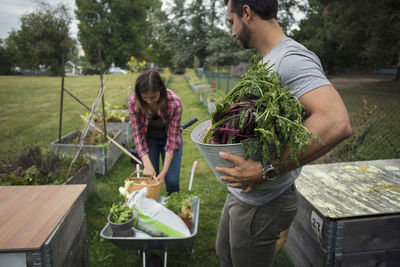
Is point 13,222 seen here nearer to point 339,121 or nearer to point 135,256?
point 135,256

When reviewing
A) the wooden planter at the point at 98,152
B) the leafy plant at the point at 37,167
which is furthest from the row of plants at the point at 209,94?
the leafy plant at the point at 37,167

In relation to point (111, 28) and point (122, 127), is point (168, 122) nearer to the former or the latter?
point (122, 127)

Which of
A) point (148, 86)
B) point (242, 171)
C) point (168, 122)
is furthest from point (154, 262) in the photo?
point (242, 171)

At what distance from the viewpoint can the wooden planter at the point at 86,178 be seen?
3.26 metres

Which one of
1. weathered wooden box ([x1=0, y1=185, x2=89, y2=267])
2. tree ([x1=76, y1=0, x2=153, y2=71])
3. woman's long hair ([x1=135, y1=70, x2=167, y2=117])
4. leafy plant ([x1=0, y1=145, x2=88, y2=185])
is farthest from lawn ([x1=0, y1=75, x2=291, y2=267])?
tree ([x1=76, y1=0, x2=153, y2=71])

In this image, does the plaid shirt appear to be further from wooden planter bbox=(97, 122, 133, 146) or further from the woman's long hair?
wooden planter bbox=(97, 122, 133, 146)

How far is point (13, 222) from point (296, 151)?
1.57 meters

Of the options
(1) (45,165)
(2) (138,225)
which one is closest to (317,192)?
→ (2) (138,225)

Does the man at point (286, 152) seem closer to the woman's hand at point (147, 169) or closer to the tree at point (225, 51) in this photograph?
the woman's hand at point (147, 169)

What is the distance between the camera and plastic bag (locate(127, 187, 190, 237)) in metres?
2.15

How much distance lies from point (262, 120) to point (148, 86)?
173 centimetres

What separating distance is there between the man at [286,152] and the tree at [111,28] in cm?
3374

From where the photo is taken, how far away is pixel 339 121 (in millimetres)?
975

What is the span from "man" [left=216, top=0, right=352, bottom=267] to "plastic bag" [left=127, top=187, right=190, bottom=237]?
68 centimetres
